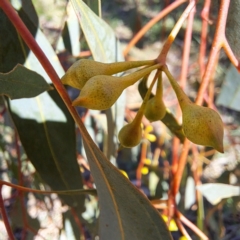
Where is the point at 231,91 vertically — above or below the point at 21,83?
below

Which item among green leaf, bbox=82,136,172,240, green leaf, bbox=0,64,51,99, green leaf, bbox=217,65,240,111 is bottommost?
green leaf, bbox=217,65,240,111

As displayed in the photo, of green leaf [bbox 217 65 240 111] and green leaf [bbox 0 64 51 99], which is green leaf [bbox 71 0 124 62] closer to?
green leaf [bbox 0 64 51 99]

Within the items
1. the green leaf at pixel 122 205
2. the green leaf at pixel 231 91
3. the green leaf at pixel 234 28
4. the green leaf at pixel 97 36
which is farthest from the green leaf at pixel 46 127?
the green leaf at pixel 231 91

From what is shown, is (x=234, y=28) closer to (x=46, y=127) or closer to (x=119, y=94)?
(x=119, y=94)

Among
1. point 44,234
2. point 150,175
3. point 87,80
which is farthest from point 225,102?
point 87,80

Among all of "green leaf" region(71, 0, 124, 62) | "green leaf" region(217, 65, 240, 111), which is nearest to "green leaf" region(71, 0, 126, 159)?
"green leaf" region(71, 0, 124, 62)

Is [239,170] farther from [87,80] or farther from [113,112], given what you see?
[87,80]

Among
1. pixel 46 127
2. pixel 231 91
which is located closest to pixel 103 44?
pixel 46 127
